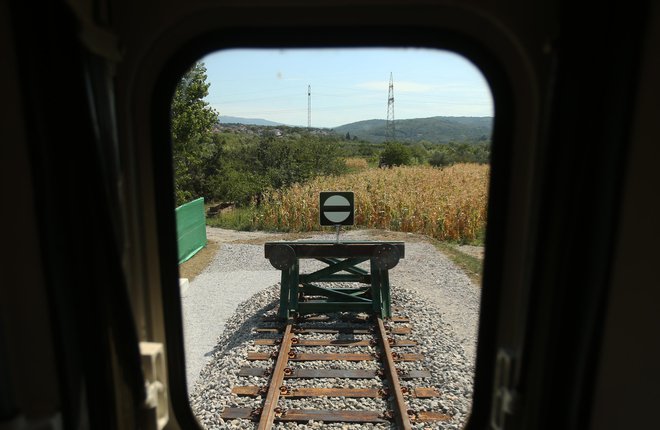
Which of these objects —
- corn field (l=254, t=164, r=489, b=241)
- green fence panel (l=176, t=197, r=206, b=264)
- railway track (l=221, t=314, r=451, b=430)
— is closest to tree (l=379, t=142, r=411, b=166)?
corn field (l=254, t=164, r=489, b=241)

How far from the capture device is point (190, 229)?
988 centimetres

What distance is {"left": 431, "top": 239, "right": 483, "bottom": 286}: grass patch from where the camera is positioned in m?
8.38

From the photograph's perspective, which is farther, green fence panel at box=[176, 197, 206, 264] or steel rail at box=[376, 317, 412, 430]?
green fence panel at box=[176, 197, 206, 264]

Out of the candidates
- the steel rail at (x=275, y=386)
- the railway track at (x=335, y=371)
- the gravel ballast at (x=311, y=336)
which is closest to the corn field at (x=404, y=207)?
the gravel ballast at (x=311, y=336)

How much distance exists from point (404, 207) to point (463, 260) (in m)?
3.29

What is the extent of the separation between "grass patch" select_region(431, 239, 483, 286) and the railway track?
3.07m

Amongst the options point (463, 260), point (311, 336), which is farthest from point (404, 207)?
point (311, 336)

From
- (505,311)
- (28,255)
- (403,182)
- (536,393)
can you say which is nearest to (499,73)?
(505,311)

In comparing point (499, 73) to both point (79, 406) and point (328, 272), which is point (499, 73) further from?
point (328, 272)

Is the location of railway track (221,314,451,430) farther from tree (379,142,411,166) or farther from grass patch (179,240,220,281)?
tree (379,142,411,166)

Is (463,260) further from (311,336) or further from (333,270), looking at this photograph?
(311,336)

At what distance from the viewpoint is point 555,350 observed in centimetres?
153

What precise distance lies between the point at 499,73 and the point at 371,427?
308 cm

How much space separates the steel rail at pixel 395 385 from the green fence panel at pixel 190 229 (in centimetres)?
553
